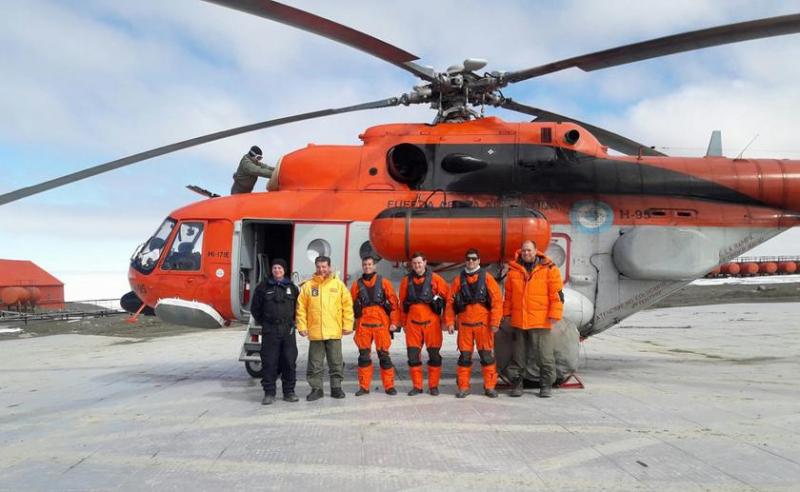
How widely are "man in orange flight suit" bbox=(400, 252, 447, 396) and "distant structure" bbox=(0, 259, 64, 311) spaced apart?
31.9 m

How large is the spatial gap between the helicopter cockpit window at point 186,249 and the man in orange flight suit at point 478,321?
4326 mm

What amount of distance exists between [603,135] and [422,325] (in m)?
4.23

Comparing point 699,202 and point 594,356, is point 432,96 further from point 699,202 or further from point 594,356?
point 594,356

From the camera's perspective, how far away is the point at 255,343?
8109mm

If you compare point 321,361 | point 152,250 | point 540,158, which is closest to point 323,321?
point 321,361

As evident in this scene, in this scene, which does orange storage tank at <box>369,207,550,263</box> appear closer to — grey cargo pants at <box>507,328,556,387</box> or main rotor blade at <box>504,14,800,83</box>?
grey cargo pants at <box>507,328,556,387</box>

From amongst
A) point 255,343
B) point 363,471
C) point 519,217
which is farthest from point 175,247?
point 363,471

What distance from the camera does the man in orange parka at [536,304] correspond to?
684 cm

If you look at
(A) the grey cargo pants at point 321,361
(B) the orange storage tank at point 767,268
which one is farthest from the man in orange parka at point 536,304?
(B) the orange storage tank at point 767,268

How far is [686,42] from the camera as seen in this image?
6.15m

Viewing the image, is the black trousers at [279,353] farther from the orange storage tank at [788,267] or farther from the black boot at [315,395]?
the orange storage tank at [788,267]

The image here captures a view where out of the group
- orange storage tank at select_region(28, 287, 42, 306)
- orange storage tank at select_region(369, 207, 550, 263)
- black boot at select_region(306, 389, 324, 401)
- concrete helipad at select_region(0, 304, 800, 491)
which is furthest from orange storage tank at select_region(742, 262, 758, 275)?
orange storage tank at select_region(28, 287, 42, 306)

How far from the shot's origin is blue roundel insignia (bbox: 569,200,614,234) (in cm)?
818

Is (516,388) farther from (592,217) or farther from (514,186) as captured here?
(514,186)
